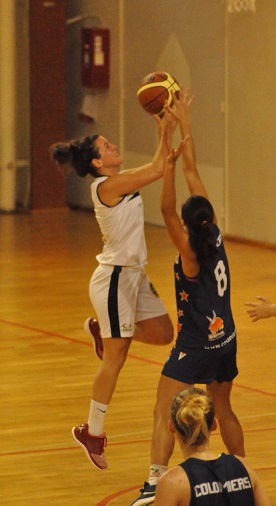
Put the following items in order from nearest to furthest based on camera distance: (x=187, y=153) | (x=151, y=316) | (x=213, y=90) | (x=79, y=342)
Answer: (x=187, y=153) < (x=151, y=316) < (x=79, y=342) < (x=213, y=90)

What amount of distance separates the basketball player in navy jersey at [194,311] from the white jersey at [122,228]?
0.82 m

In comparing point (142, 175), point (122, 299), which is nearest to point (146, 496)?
point (122, 299)

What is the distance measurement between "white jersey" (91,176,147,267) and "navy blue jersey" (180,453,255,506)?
8.45 ft

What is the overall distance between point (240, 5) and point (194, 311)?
29.7ft

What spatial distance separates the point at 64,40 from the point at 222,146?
13.4 ft

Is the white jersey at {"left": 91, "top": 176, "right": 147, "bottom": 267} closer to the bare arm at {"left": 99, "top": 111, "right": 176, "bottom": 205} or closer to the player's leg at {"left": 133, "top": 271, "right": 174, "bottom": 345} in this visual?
the bare arm at {"left": 99, "top": 111, "right": 176, "bottom": 205}

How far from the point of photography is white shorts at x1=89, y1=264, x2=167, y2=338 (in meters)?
6.43

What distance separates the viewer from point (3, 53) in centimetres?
1708

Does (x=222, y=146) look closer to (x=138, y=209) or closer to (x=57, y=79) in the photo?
(x=57, y=79)

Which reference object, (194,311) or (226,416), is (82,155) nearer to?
(194,311)

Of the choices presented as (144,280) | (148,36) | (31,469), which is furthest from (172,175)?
(148,36)

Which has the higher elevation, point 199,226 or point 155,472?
point 199,226

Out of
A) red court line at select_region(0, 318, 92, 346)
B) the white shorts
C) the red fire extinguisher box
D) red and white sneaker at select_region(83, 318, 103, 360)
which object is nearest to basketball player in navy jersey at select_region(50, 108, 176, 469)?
the white shorts

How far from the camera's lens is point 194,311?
563cm
